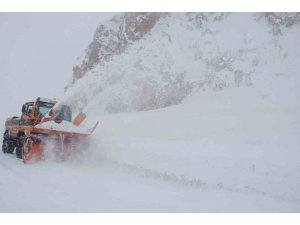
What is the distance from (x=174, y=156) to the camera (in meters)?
9.83

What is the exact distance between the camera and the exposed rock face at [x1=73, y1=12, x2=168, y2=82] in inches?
818

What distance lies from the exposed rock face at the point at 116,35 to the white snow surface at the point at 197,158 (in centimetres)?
400

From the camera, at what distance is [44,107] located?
42.2 ft

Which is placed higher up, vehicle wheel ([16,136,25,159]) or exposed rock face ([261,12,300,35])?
exposed rock face ([261,12,300,35])

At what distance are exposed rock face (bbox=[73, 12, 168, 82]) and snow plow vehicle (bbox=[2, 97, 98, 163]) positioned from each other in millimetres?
9215

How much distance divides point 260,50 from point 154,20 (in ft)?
24.8

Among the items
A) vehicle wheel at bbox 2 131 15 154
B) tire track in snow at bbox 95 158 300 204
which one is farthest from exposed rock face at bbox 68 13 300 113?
tire track in snow at bbox 95 158 300 204

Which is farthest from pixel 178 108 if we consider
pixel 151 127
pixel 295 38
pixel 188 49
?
pixel 295 38

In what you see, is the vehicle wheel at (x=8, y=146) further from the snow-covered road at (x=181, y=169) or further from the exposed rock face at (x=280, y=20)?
the exposed rock face at (x=280, y=20)

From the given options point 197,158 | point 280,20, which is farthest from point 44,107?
point 280,20

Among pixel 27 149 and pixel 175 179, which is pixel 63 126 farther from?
pixel 175 179

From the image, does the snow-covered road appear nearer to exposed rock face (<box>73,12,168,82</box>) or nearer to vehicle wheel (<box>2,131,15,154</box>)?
vehicle wheel (<box>2,131,15,154</box>)

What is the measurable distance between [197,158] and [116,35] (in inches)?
568

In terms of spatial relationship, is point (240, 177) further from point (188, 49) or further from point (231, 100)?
point (188, 49)
